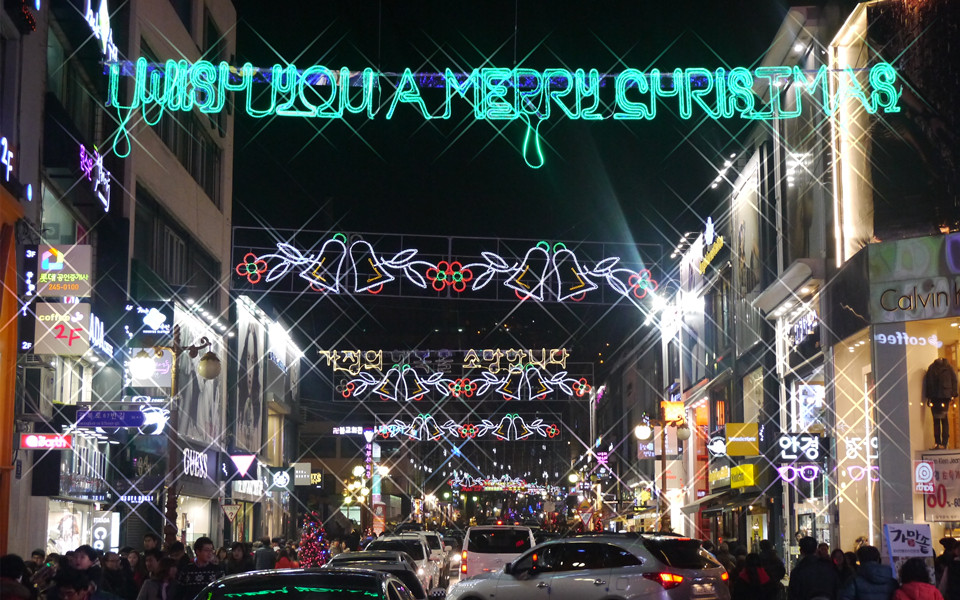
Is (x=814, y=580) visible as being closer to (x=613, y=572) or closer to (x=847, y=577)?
(x=847, y=577)

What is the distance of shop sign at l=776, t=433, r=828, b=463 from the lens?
28750 millimetres

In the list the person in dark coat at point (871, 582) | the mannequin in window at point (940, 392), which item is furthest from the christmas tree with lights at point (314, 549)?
the person in dark coat at point (871, 582)

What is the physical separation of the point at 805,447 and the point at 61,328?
17684 millimetres

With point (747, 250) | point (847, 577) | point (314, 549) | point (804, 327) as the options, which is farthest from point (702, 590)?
point (747, 250)

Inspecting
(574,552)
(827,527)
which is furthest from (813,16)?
(574,552)

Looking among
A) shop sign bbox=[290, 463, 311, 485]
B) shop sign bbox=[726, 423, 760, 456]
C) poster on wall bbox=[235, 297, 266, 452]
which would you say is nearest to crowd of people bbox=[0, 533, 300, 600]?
shop sign bbox=[726, 423, 760, 456]

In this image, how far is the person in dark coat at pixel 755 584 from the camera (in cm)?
1620

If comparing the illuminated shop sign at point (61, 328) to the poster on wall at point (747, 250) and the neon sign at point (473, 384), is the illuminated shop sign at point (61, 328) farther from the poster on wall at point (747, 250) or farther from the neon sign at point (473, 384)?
the poster on wall at point (747, 250)

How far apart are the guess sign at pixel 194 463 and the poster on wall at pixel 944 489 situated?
2231 cm

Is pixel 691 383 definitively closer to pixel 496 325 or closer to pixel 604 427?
pixel 496 325

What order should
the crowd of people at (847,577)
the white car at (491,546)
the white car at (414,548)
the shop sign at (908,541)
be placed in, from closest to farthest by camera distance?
the crowd of people at (847,577) < the shop sign at (908,541) < the white car at (491,546) < the white car at (414,548)

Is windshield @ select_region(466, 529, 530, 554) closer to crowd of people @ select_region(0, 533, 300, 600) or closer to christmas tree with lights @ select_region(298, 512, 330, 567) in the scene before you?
christmas tree with lights @ select_region(298, 512, 330, 567)

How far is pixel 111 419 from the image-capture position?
23234 mm

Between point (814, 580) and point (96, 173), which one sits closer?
point (814, 580)
